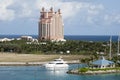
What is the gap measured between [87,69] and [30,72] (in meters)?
12.5

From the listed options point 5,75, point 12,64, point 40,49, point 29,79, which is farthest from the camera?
point 40,49

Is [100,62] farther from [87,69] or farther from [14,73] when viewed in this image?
[14,73]

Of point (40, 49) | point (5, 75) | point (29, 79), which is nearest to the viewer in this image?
point (29, 79)

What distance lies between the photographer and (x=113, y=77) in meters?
80.1

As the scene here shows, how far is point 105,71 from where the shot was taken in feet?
280

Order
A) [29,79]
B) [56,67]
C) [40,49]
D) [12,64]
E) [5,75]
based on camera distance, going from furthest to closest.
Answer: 1. [40,49]
2. [12,64]
3. [56,67]
4. [5,75]
5. [29,79]

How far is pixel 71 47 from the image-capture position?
157875 millimetres

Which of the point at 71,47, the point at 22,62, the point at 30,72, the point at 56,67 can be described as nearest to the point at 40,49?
the point at 71,47

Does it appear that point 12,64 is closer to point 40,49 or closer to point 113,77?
point 113,77

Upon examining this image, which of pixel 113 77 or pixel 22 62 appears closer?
pixel 113 77

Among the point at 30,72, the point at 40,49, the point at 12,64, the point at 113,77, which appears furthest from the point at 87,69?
the point at 40,49

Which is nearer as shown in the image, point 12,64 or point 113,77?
point 113,77

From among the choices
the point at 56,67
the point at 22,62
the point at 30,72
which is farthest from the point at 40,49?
the point at 30,72

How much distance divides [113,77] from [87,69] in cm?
677
